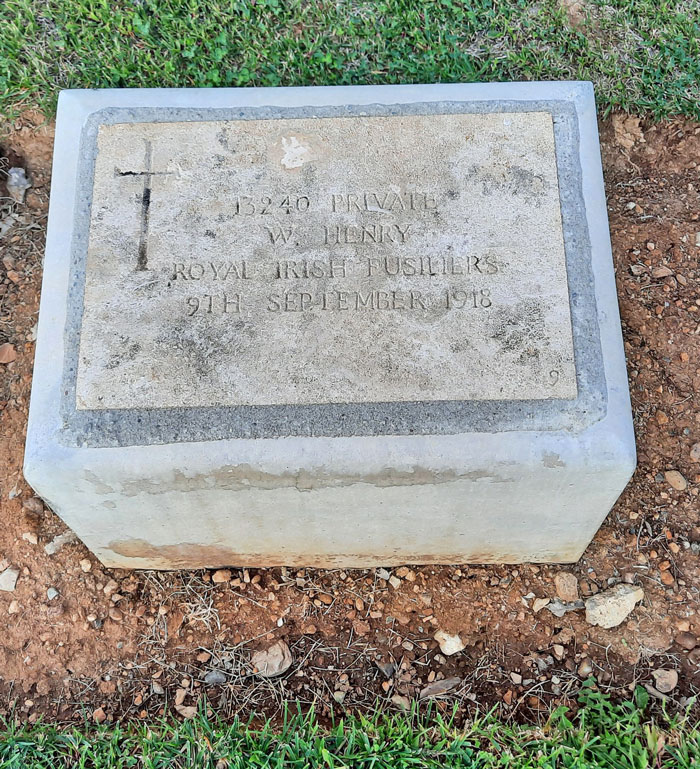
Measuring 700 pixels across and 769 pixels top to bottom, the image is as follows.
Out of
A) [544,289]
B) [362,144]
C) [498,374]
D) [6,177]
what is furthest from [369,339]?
[6,177]

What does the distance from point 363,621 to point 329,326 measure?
1082 mm

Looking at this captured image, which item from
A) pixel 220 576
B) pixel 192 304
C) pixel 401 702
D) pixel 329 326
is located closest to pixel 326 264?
pixel 329 326

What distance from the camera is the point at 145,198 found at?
7.57 ft

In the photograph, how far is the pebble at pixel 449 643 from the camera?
2.52 meters

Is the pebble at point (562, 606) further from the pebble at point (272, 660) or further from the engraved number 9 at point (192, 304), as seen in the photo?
the engraved number 9 at point (192, 304)

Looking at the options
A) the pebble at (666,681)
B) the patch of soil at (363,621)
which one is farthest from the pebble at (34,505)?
the pebble at (666,681)

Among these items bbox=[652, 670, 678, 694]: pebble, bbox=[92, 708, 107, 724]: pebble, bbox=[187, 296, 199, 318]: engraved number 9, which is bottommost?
bbox=[92, 708, 107, 724]: pebble

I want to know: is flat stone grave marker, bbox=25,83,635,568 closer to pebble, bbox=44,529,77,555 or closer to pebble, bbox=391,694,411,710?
pebble, bbox=44,529,77,555

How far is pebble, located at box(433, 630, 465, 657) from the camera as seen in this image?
A: 2.52 m

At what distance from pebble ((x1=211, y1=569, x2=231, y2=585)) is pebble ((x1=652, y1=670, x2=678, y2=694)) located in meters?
1.46

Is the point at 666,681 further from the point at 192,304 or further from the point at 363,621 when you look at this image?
the point at 192,304

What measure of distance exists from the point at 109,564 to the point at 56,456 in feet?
2.35

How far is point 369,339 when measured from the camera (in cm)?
213

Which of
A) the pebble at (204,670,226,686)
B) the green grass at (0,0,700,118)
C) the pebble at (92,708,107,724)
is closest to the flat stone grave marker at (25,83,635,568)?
the pebble at (204,670,226,686)
